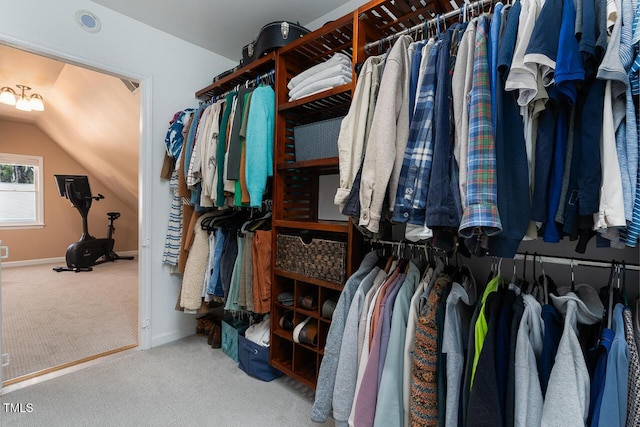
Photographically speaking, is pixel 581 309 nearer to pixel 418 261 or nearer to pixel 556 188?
pixel 556 188

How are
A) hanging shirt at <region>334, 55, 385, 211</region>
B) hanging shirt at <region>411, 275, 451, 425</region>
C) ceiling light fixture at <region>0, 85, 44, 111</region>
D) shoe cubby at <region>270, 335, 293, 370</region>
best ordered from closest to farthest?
1. hanging shirt at <region>411, 275, 451, 425</region>
2. hanging shirt at <region>334, 55, 385, 211</region>
3. shoe cubby at <region>270, 335, 293, 370</region>
4. ceiling light fixture at <region>0, 85, 44, 111</region>

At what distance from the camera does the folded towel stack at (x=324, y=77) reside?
1.47 m

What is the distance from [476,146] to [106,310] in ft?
11.9

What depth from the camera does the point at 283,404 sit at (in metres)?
1.69

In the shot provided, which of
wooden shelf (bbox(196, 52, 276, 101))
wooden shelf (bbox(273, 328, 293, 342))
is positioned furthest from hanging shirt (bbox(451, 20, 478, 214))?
wooden shelf (bbox(273, 328, 293, 342))

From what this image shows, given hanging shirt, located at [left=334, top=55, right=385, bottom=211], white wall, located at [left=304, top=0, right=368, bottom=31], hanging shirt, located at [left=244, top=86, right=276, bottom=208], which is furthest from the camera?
white wall, located at [left=304, top=0, right=368, bottom=31]

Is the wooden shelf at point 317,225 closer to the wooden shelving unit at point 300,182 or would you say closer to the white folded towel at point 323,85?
the wooden shelving unit at point 300,182

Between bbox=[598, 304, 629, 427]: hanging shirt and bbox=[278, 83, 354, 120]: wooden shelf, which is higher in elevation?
bbox=[278, 83, 354, 120]: wooden shelf

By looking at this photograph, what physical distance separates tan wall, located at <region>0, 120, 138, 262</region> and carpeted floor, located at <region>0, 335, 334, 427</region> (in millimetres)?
3550

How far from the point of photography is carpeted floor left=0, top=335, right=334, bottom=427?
1.54m

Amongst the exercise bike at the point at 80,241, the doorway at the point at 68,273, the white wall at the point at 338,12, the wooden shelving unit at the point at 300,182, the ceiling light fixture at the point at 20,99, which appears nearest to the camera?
the wooden shelving unit at the point at 300,182

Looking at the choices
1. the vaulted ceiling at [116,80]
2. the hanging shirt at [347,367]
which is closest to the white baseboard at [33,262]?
the vaulted ceiling at [116,80]

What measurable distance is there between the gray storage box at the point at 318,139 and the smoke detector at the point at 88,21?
1572 millimetres

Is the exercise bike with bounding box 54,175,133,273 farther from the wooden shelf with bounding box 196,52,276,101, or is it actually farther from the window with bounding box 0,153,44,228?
the wooden shelf with bounding box 196,52,276,101
